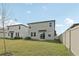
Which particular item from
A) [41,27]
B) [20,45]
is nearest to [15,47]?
[20,45]

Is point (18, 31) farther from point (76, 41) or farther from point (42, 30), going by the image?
point (76, 41)

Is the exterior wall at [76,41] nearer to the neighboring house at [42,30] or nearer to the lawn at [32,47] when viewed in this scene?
the lawn at [32,47]

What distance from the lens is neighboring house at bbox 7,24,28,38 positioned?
171 inches

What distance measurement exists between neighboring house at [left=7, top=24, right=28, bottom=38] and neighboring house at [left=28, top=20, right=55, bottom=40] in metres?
0.11

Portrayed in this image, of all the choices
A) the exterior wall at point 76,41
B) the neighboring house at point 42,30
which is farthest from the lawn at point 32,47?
the exterior wall at point 76,41

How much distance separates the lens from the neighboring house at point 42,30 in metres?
4.35

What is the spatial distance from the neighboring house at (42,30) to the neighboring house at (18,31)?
0.11 meters

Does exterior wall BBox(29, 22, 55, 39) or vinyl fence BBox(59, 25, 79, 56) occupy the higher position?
exterior wall BBox(29, 22, 55, 39)

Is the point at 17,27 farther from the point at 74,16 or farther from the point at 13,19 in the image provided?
the point at 74,16

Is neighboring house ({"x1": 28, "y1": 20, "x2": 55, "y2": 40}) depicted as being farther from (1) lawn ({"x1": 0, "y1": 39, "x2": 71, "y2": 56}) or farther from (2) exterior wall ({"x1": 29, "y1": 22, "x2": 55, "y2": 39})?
(1) lawn ({"x1": 0, "y1": 39, "x2": 71, "y2": 56})

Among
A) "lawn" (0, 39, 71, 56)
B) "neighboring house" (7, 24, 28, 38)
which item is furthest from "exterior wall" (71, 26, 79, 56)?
"neighboring house" (7, 24, 28, 38)

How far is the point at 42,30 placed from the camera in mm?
4551

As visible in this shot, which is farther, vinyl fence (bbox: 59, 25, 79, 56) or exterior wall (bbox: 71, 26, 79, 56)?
vinyl fence (bbox: 59, 25, 79, 56)

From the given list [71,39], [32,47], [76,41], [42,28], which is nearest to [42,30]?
[42,28]
